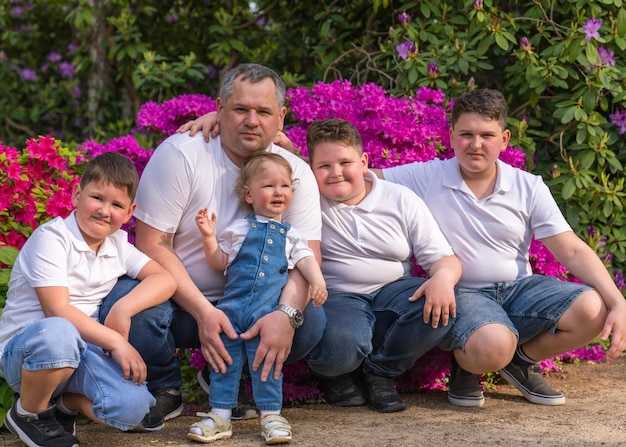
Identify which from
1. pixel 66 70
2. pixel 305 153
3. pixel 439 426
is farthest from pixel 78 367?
pixel 66 70

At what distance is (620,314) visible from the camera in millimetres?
3543

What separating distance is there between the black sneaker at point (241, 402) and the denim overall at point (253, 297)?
1.04 feet

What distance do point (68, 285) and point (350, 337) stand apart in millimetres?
1130

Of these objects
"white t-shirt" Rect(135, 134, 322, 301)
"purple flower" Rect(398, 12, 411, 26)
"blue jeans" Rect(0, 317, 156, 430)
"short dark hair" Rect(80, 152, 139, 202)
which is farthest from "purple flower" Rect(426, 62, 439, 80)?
"blue jeans" Rect(0, 317, 156, 430)

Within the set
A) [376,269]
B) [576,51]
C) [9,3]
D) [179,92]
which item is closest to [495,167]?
[376,269]

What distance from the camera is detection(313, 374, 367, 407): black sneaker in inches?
148

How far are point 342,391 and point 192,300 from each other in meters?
0.85

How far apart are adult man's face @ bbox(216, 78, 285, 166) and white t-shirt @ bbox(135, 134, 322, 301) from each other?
0.13m

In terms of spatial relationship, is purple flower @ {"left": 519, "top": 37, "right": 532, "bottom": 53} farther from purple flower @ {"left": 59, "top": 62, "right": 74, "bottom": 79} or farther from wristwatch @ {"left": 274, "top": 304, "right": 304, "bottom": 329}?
purple flower @ {"left": 59, "top": 62, "right": 74, "bottom": 79}

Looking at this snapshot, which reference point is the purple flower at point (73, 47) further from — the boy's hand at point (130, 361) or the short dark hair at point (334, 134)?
the boy's hand at point (130, 361)

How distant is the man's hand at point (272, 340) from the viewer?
10.7 ft

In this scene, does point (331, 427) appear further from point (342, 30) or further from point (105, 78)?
point (105, 78)

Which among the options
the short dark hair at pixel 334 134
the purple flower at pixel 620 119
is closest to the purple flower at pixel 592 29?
the purple flower at pixel 620 119

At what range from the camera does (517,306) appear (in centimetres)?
377
